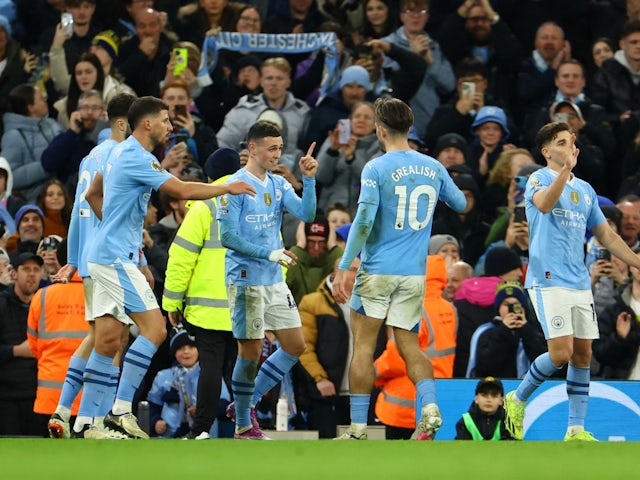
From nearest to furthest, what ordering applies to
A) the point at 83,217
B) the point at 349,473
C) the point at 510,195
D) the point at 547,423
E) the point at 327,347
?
the point at 349,473 → the point at 83,217 → the point at 547,423 → the point at 327,347 → the point at 510,195

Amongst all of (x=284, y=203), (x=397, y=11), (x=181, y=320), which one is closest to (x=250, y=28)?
(x=397, y=11)

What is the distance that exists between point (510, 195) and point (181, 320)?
3918 millimetres

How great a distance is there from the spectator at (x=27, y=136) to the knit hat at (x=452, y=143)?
14.8 ft

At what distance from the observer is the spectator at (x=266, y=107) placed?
16.8 metres

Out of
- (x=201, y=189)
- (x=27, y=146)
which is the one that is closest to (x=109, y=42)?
(x=27, y=146)

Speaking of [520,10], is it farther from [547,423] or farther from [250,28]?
[547,423]

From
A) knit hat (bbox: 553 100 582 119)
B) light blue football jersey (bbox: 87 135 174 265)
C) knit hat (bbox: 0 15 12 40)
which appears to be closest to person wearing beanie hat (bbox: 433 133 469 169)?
knit hat (bbox: 553 100 582 119)

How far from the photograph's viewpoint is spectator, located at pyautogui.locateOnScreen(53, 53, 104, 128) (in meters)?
17.0

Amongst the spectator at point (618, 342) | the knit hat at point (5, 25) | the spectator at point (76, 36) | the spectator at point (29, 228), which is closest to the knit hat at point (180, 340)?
the spectator at point (29, 228)

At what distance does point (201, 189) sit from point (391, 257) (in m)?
1.48

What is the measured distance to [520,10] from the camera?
62.8 ft

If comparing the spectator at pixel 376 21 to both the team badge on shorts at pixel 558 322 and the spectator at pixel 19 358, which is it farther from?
the team badge on shorts at pixel 558 322

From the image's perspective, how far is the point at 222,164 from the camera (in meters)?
12.7

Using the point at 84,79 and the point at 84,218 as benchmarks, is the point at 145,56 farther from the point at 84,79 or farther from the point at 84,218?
the point at 84,218
